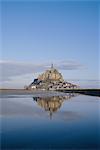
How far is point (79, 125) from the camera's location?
354 inches

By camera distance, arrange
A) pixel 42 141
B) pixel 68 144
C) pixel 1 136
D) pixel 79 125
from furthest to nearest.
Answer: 1. pixel 79 125
2. pixel 1 136
3. pixel 42 141
4. pixel 68 144

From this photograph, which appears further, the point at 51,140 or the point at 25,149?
the point at 51,140

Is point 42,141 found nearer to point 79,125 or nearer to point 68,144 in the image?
point 68,144

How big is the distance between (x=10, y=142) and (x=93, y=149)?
1.74 meters

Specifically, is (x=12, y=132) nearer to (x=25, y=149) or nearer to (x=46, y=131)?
(x=46, y=131)

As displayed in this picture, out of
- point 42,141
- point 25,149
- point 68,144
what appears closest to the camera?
point 25,149

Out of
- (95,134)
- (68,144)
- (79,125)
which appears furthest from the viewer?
(79,125)

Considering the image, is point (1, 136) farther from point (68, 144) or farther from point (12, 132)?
point (68, 144)

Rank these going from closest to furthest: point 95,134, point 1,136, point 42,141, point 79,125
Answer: point 42,141
point 1,136
point 95,134
point 79,125

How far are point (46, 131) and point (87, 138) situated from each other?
Result: 4.52 feet

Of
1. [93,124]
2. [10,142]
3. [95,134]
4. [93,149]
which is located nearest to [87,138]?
[95,134]

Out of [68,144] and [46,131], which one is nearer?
[68,144]

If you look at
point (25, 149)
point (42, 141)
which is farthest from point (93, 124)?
point (25, 149)

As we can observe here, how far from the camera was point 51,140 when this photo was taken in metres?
6.72
